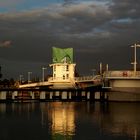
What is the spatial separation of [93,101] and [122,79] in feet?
49.3

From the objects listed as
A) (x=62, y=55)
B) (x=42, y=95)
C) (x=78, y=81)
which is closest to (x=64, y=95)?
(x=42, y=95)

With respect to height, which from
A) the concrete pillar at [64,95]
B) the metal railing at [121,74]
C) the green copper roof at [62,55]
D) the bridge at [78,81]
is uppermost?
the green copper roof at [62,55]

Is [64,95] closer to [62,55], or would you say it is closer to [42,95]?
[42,95]

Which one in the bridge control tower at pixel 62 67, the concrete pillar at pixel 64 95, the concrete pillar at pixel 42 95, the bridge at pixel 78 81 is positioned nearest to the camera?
the concrete pillar at pixel 42 95

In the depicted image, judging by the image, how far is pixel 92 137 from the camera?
40312mm

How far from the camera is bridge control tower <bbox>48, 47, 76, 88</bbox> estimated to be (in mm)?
130750

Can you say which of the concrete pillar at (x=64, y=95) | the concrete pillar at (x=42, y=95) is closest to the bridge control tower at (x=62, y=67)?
the concrete pillar at (x=64, y=95)

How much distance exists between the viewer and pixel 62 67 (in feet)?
440

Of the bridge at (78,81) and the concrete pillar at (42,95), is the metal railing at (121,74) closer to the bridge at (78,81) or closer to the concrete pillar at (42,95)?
the bridge at (78,81)

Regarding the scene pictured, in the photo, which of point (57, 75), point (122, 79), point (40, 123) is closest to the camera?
point (40, 123)

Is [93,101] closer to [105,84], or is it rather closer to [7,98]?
[105,84]

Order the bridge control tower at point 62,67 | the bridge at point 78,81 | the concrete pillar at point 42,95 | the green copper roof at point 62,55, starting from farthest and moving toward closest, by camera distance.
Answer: the green copper roof at point 62,55 < the bridge control tower at point 62,67 < the bridge at point 78,81 < the concrete pillar at point 42,95

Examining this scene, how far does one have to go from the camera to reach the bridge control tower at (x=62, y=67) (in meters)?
131

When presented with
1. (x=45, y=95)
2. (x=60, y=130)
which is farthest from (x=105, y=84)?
(x=60, y=130)
